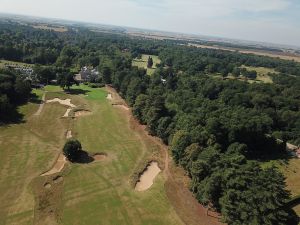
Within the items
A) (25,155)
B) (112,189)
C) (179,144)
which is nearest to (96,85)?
(25,155)

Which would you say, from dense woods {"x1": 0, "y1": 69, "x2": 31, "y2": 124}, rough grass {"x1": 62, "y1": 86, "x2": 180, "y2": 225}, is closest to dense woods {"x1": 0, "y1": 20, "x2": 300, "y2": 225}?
dense woods {"x1": 0, "y1": 69, "x2": 31, "y2": 124}

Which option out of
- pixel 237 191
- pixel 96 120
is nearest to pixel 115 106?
pixel 96 120

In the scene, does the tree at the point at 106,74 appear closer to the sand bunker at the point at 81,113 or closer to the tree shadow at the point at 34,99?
the tree shadow at the point at 34,99

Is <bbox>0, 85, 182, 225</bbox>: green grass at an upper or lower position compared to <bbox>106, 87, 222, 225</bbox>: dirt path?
lower

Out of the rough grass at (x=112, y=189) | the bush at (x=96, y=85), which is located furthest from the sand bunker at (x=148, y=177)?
the bush at (x=96, y=85)

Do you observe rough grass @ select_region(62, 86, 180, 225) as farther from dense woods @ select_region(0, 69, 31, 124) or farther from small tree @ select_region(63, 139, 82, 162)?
dense woods @ select_region(0, 69, 31, 124)

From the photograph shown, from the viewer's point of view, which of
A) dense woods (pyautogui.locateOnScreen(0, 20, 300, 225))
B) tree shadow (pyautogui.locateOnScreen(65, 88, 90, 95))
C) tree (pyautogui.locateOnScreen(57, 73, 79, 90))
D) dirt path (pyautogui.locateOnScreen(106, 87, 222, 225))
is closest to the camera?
dense woods (pyautogui.locateOnScreen(0, 20, 300, 225))
